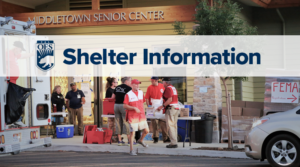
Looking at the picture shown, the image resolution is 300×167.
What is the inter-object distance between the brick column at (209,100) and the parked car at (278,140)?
14.7 feet

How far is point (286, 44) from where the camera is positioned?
17.4m

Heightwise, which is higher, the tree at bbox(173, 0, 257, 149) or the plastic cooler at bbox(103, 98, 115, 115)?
the tree at bbox(173, 0, 257, 149)

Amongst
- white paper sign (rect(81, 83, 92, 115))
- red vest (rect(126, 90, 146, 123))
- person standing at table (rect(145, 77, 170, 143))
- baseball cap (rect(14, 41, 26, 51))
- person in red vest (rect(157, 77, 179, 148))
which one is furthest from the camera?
white paper sign (rect(81, 83, 92, 115))

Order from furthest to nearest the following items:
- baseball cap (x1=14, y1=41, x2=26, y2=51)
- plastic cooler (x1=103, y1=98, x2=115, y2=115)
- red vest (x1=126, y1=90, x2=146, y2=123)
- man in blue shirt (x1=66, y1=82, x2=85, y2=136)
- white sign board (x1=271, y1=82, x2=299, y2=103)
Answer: man in blue shirt (x1=66, y1=82, x2=85, y2=136), plastic cooler (x1=103, y1=98, x2=115, y2=115), white sign board (x1=271, y1=82, x2=299, y2=103), red vest (x1=126, y1=90, x2=146, y2=123), baseball cap (x1=14, y1=41, x2=26, y2=51)

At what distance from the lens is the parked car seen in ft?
25.8

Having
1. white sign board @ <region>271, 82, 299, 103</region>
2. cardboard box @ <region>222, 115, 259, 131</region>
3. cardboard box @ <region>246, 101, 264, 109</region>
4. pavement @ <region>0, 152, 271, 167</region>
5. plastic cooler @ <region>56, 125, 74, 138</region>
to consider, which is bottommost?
pavement @ <region>0, 152, 271, 167</region>

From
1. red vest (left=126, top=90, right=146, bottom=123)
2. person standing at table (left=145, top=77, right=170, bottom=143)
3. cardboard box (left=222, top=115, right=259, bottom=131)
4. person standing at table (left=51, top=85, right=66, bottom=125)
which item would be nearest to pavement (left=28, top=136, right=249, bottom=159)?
person standing at table (left=145, top=77, right=170, bottom=143)

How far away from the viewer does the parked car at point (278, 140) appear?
7852 millimetres

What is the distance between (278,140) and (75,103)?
30.1 feet

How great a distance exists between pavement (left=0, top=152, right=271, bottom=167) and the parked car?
0.82m

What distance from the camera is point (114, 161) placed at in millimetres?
9656

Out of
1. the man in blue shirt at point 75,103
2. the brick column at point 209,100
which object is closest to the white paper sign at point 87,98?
the man in blue shirt at point 75,103

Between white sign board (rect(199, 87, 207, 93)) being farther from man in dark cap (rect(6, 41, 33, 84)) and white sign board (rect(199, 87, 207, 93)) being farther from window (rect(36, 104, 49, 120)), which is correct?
man in dark cap (rect(6, 41, 33, 84))

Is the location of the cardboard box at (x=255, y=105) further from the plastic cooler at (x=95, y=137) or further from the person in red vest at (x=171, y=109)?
the plastic cooler at (x=95, y=137)
